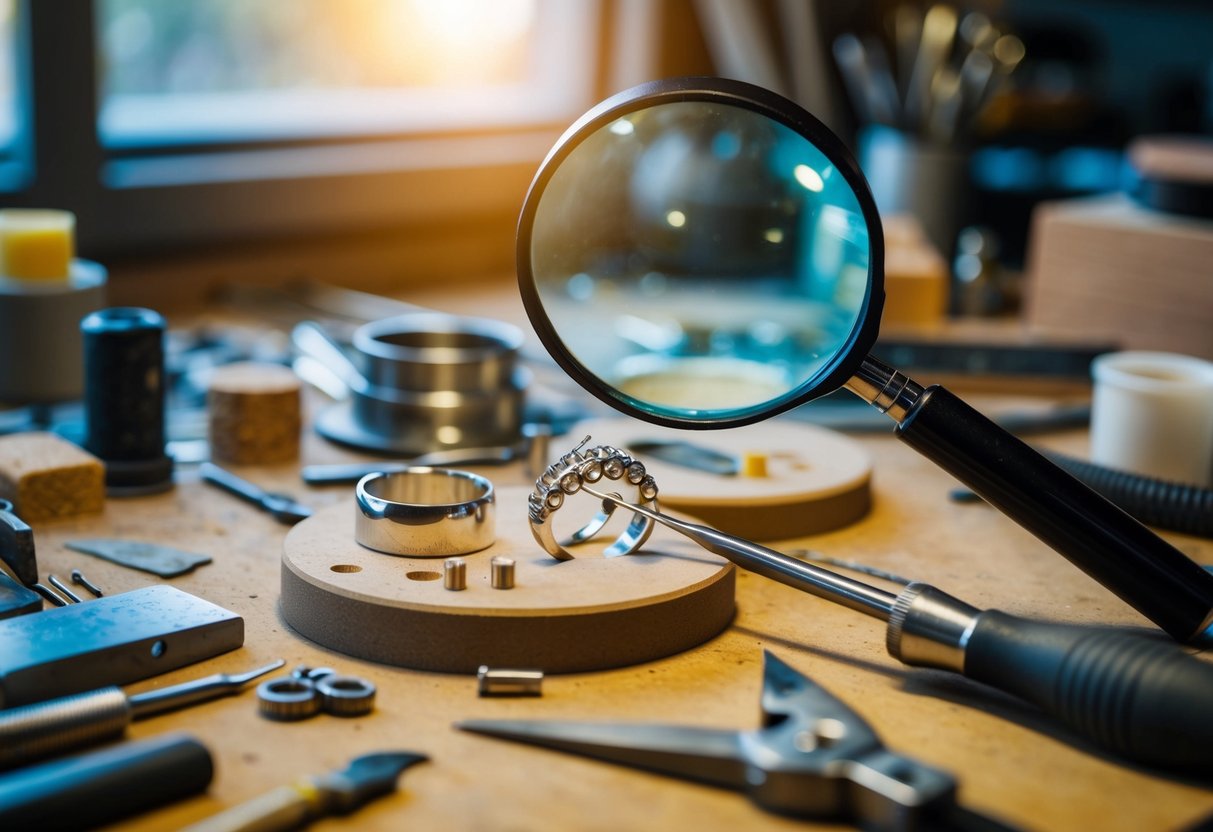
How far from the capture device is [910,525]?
3.66 ft

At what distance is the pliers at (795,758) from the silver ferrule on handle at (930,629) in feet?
0.25

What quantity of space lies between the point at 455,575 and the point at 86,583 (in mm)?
269

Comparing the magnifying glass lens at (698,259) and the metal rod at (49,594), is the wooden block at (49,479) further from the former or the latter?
the magnifying glass lens at (698,259)

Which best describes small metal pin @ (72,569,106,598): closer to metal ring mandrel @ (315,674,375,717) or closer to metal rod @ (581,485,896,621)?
metal ring mandrel @ (315,674,375,717)

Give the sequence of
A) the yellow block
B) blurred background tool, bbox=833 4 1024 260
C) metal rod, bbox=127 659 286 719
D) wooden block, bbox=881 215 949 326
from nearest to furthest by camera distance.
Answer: metal rod, bbox=127 659 286 719 < the yellow block < wooden block, bbox=881 215 949 326 < blurred background tool, bbox=833 4 1024 260

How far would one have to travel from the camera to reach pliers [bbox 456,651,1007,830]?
61 centimetres

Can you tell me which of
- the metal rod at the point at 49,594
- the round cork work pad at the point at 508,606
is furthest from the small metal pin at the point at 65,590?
the round cork work pad at the point at 508,606

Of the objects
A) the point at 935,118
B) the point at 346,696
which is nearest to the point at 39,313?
the point at 346,696

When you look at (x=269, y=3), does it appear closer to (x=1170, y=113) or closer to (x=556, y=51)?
(x=556, y=51)

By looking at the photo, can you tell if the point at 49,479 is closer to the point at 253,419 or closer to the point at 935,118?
the point at 253,419

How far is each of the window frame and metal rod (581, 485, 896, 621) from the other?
3.52 ft

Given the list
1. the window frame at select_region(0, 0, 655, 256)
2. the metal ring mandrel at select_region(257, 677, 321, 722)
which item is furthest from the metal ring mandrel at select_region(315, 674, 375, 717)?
the window frame at select_region(0, 0, 655, 256)

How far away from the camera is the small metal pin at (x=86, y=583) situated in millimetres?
883

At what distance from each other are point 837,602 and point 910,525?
0.29 meters
